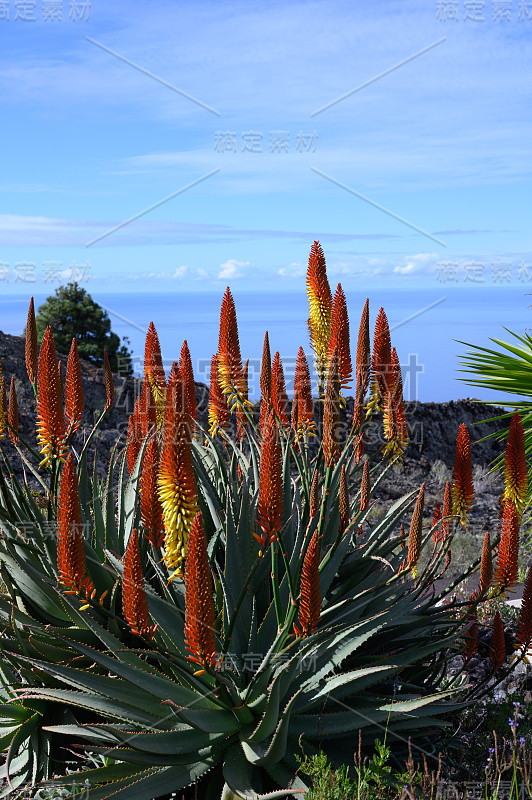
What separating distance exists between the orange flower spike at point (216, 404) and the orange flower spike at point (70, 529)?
1357 millimetres

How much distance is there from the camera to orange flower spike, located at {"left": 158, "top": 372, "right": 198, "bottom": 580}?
104 inches

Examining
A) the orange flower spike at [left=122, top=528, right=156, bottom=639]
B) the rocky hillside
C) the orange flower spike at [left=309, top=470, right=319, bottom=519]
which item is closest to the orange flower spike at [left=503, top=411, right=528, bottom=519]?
the orange flower spike at [left=309, top=470, right=319, bottom=519]

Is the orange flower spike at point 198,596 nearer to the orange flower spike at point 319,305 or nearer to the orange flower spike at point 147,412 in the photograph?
the orange flower spike at point 319,305

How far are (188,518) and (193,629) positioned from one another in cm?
59

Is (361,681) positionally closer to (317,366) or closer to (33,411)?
(317,366)

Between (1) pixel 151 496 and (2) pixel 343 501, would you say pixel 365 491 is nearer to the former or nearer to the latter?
(2) pixel 343 501

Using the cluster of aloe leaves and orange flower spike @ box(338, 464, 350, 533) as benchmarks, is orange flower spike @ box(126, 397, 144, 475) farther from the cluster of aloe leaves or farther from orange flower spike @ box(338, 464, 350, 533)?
orange flower spike @ box(338, 464, 350, 533)

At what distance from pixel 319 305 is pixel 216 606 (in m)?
1.65

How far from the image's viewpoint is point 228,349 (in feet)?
12.9

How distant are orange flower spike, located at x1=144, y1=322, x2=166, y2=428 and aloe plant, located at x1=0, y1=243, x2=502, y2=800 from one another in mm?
17

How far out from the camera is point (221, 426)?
13.8ft

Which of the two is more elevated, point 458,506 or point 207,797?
point 458,506

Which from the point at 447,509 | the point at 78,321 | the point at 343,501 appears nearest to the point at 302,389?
the point at 343,501

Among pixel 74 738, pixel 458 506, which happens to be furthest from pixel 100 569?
pixel 458 506
